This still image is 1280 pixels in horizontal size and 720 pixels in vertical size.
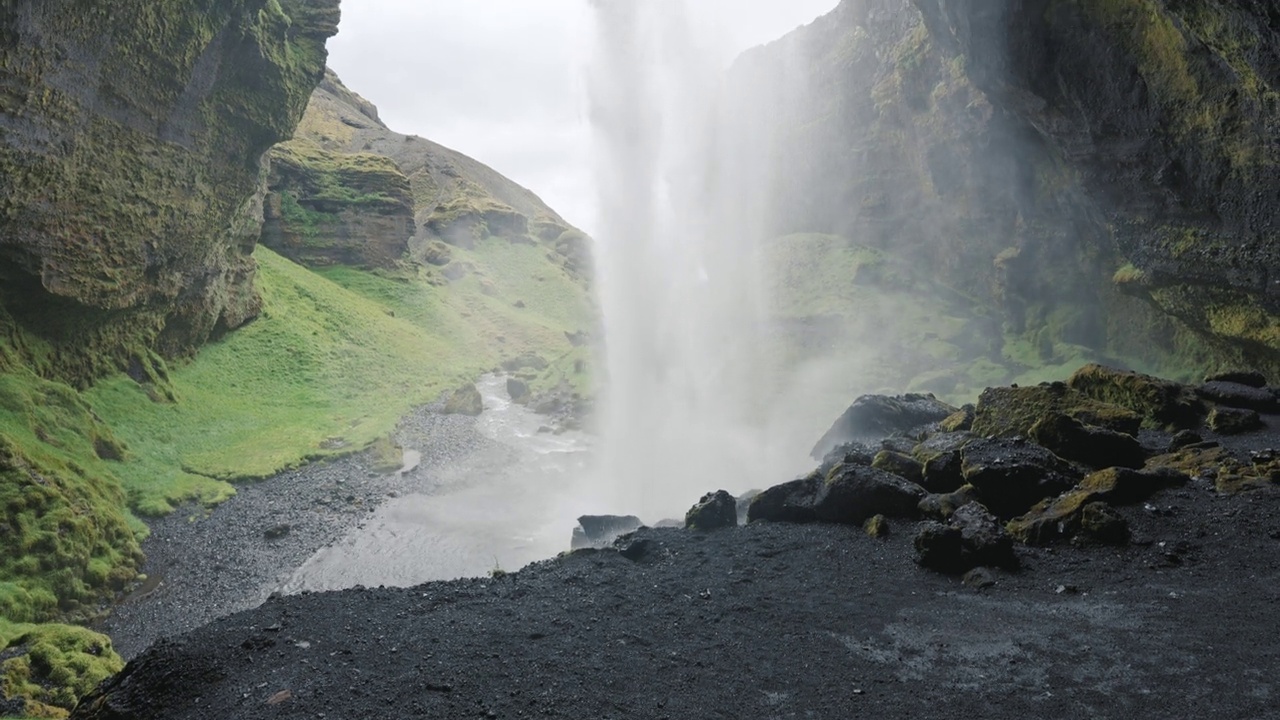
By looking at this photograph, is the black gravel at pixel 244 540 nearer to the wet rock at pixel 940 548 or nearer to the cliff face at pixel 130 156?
the cliff face at pixel 130 156

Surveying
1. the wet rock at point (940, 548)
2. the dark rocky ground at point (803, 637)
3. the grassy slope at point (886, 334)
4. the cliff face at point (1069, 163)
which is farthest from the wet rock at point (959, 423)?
the grassy slope at point (886, 334)

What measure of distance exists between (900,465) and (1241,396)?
28.4 ft

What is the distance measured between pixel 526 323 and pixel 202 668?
2126 inches

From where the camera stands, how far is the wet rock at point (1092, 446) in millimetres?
11305

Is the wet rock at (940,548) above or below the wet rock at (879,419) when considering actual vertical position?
below

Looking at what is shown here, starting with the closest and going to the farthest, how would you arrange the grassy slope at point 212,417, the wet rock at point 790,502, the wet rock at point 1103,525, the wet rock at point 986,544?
1. the wet rock at point 986,544
2. the wet rock at point 1103,525
3. the wet rock at point 790,502
4. the grassy slope at point 212,417

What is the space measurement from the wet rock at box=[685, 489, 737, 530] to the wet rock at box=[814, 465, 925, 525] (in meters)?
1.46

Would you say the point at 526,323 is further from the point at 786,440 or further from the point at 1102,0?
the point at 1102,0

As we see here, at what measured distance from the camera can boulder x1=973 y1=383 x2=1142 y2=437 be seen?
517 inches

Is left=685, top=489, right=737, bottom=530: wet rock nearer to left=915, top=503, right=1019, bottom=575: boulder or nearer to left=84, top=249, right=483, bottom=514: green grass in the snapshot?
left=915, top=503, right=1019, bottom=575: boulder

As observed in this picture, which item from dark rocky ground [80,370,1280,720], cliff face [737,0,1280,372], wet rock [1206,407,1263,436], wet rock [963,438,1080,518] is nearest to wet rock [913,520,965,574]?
dark rocky ground [80,370,1280,720]

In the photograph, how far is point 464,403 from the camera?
35.5 metres

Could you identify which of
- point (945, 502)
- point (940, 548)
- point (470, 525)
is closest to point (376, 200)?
point (470, 525)

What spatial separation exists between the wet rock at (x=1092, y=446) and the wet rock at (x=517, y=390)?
31.4 metres
